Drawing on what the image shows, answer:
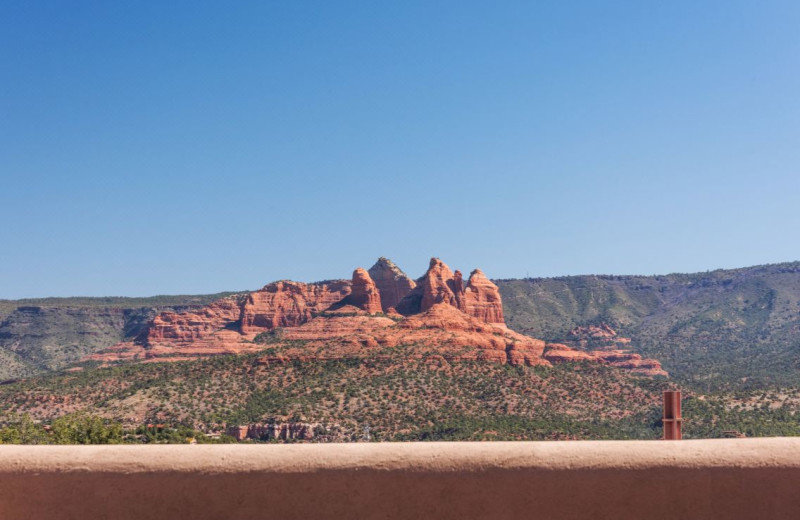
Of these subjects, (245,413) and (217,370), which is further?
(217,370)

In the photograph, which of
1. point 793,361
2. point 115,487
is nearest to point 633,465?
point 115,487

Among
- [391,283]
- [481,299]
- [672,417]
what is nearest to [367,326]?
[481,299]

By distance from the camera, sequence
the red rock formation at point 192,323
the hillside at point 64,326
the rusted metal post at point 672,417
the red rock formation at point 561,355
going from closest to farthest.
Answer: the rusted metal post at point 672,417
the red rock formation at point 561,355
the red rock formation at point 192,323
the hillside at point 64,326

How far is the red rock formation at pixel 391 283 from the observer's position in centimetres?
14338

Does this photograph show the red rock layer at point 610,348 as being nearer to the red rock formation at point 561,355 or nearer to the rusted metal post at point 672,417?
the red rock formation at point 561,355

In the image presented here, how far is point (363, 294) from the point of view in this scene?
128750 millimetres

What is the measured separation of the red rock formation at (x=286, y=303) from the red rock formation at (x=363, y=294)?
468 inches

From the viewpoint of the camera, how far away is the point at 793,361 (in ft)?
308

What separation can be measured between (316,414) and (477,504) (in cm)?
6850

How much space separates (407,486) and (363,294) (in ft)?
404

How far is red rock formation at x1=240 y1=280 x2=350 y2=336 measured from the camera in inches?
5561

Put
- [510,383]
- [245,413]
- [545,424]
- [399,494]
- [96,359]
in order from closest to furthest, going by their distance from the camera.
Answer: [399,494]
[545,424]
[245,413]
[510,383]
[96,359]

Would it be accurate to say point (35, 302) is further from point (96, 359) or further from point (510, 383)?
point (510, 383)

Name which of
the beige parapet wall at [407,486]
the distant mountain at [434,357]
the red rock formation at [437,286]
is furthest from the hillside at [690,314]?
the beige parapet wall at [407,486]
